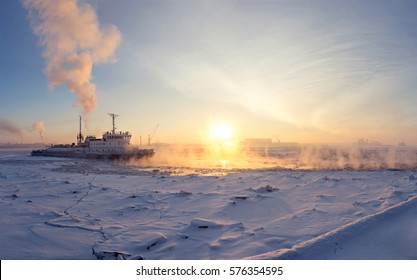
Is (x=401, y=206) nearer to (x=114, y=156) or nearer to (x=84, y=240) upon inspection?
(x=84, y=240)

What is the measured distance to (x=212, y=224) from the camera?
695 centimetres

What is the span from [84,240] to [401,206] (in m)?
7.42

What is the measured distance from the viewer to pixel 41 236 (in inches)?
239

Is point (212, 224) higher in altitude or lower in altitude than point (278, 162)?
higher

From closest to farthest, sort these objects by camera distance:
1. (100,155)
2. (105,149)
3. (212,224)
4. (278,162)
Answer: (212,224) → (278,162) → (100,155) → (105,149)

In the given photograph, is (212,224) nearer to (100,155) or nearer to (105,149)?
(100,155)

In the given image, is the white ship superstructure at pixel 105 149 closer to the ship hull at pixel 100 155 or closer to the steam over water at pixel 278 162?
the ship hull at pixel 100 155

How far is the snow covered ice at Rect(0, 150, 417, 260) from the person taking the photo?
16.9 ft

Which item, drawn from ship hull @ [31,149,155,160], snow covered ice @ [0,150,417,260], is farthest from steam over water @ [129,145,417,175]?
snow covered ice @ [0,150,417,260]

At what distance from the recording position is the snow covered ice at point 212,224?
203 inches

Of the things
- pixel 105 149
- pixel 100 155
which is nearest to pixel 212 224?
pixel 100 155

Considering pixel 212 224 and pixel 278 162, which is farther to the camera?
pixel 278 162
